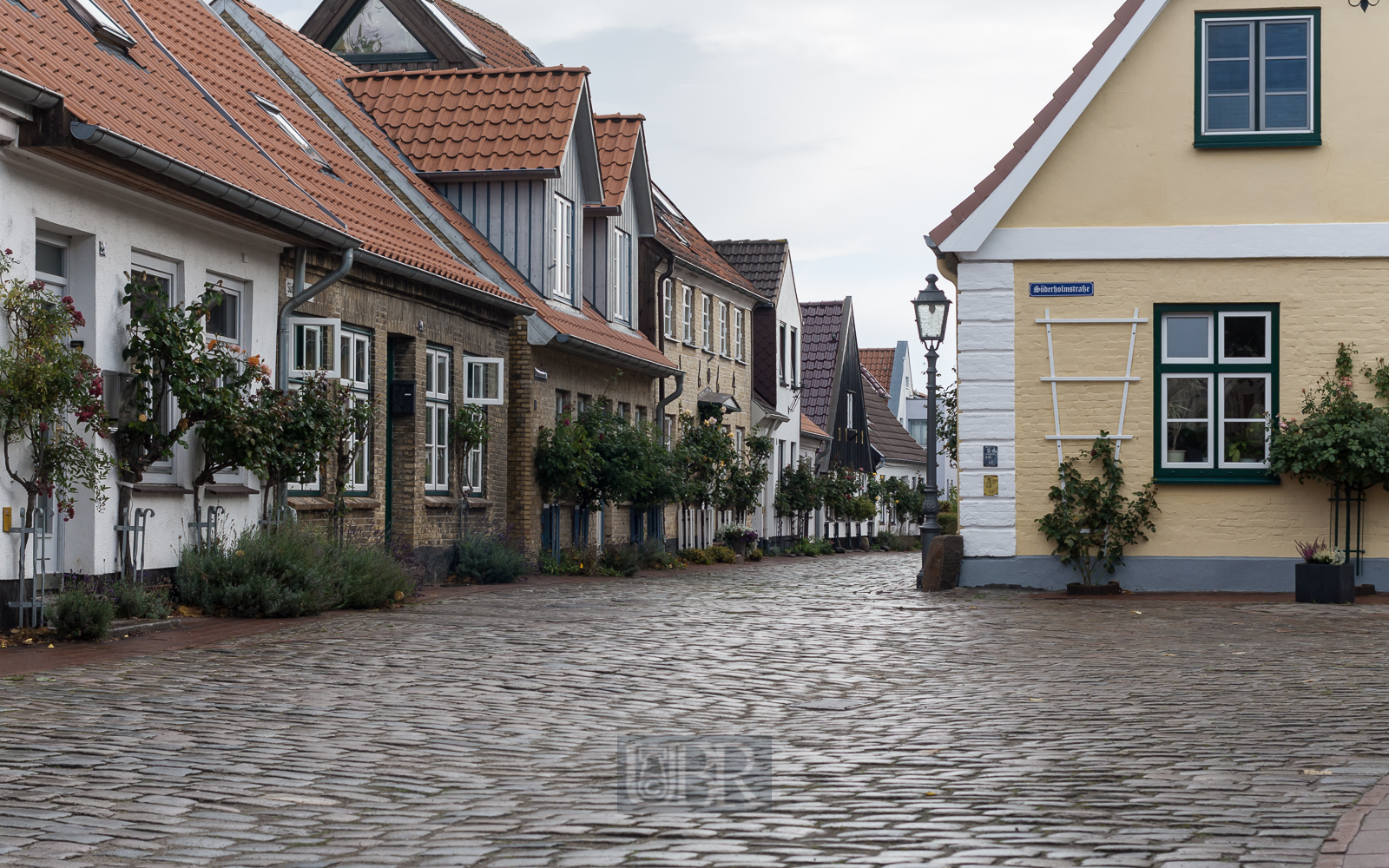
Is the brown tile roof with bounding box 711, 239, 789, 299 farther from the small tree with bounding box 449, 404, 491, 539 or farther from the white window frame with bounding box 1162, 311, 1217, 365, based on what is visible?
the white window frame with bounding box 1162, 311, 1217, 365

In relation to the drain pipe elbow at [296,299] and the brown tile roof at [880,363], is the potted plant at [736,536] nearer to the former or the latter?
the drain pipe elbow at [296,299]

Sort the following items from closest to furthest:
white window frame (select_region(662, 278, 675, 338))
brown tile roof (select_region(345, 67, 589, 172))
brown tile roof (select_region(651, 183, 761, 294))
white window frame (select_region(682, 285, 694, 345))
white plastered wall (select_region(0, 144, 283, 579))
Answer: white plastered wall (select_region(0, 144, 283, 579)), brown tile roof (select_region(345, 67, 589, 172)), white window frame (select_region(662, 278, 675, 338)), brown tile roof (select_region(651, 183, 761, 294)), white window frame (select_region(682, 285, 694, 345))

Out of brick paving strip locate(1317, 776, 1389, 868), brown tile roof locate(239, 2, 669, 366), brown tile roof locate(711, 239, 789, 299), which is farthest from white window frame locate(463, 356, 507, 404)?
brown tile roof locate(711, 239, 789, 299)

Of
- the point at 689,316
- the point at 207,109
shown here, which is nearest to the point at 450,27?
the point at 689,316

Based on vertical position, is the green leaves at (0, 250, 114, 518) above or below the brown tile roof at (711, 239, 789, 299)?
below

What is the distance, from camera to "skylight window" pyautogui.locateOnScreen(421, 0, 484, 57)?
1148 inches

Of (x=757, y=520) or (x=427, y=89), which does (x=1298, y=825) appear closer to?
(x=427, y=89)

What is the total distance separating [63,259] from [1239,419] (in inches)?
464

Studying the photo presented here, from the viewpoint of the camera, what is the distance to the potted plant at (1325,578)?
627 inches

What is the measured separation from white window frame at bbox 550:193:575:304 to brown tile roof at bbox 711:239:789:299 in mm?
16366

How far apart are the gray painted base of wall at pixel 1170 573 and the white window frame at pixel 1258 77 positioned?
456 cm

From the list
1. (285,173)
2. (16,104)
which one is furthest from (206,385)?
(285,173)

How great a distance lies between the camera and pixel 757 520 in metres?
39.8

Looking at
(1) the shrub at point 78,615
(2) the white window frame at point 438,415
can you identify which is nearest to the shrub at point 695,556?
(2) the white window frame at point 438,415
